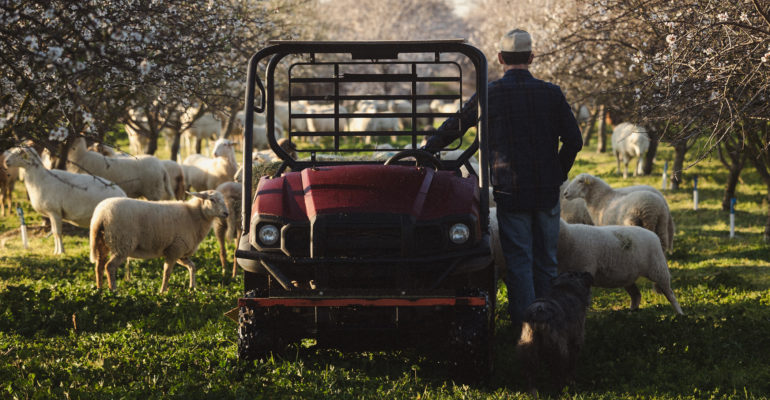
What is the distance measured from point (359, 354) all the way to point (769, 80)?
450 centimetres

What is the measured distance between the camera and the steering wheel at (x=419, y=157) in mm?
5895

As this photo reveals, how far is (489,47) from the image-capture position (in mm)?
50375

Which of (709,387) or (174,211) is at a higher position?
(174,211)

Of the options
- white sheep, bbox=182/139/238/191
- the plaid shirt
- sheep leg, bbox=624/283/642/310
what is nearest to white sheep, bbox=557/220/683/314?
sheep leg, bbox=624/283/642/310

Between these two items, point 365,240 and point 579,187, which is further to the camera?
point 579,187

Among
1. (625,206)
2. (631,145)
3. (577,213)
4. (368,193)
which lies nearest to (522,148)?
(368,193)

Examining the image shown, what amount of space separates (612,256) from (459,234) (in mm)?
3419

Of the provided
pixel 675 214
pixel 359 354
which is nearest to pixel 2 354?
pixel 359 354

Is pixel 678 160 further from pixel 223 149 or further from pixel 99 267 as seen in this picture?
pixel 99 267

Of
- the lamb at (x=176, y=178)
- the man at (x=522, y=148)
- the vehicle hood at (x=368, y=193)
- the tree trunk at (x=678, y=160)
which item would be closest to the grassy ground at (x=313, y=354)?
the man at (x=522, y=148)

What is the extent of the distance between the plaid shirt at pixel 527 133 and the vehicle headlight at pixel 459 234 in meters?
1.26

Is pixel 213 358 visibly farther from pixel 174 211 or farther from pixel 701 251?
pixel 701 251

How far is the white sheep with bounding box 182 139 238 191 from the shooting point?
18.9 metres

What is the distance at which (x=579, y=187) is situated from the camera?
1206 centimetres
